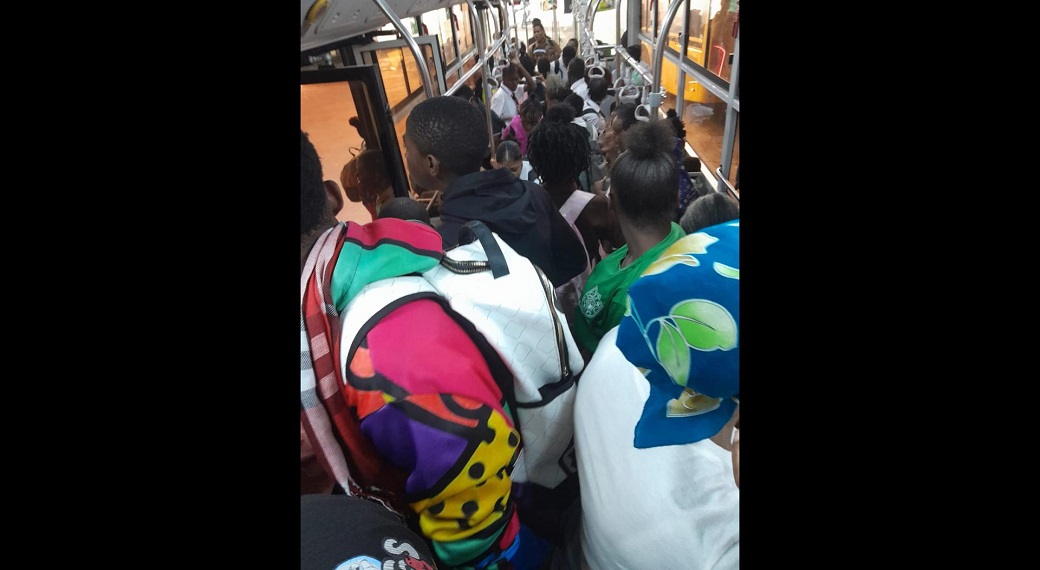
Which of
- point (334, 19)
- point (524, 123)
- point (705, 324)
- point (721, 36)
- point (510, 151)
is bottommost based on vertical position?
point (524, 123)

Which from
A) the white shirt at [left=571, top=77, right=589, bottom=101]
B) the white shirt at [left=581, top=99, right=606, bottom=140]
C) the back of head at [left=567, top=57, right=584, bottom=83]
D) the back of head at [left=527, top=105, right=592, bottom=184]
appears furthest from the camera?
the back of head at [left=567, top=57, right=584, bottom=83]

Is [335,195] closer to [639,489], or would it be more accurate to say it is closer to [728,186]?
[639,489]

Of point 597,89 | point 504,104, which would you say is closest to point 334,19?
point 597,89

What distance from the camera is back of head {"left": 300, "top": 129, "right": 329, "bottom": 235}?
38.1 inches

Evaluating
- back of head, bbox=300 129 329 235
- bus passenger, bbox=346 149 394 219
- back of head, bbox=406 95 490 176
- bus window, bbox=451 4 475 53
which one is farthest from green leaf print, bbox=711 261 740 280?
bus window, bbox=451 4 475 53

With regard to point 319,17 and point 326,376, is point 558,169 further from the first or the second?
point 326,376

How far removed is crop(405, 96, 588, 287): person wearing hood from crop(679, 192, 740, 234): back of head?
1.56 feet

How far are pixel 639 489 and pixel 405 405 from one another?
0.42 metres

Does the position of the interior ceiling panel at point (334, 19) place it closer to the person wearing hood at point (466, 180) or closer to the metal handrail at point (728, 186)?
the person wearing hood at point (466, 180)

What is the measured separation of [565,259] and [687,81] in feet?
9.33

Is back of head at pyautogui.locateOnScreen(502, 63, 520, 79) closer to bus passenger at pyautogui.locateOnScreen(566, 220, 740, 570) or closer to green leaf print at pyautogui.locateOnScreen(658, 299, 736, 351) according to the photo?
bus passenger at pyautogui.locateOnScreen(566, 220, 740, 570)

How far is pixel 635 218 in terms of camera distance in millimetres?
1550
